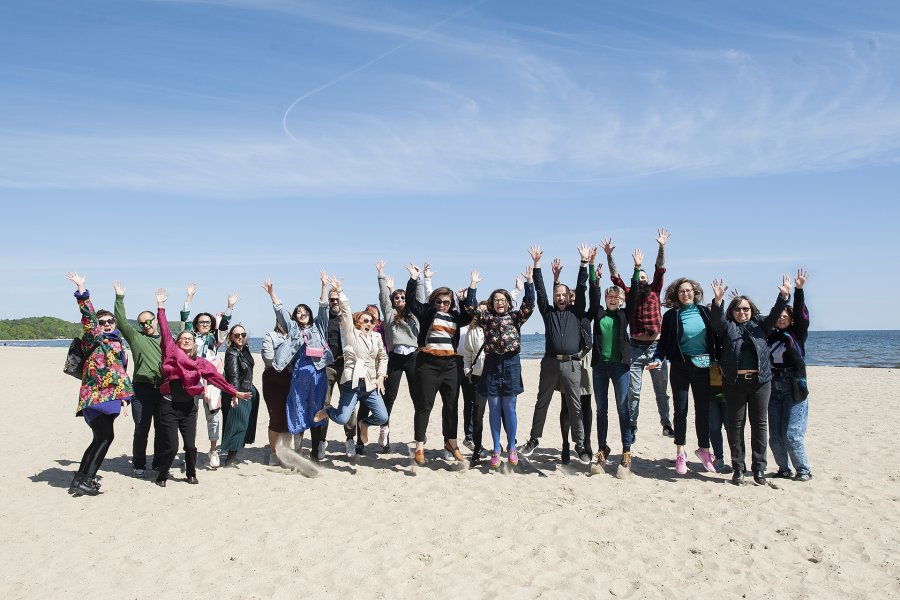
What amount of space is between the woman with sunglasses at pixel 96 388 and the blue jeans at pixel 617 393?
5028 mm

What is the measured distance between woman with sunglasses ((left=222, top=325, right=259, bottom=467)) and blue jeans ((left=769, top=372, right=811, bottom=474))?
19.5 feet

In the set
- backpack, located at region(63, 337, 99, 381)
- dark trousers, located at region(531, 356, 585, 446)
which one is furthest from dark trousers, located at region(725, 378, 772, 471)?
backpack, located at region(63, 337, 99, 381)

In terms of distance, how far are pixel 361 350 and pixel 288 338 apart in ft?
2.86

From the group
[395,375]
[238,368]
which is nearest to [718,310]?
[395,375]

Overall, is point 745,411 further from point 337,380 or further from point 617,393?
point 337,380

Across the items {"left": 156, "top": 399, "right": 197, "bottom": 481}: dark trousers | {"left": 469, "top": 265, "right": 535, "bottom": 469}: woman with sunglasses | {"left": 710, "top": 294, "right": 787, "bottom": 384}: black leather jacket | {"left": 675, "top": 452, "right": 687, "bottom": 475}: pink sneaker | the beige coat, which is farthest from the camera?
the beige coat

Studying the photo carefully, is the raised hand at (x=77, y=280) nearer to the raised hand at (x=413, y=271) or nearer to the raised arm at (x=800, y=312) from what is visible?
the raised hand at (x=413, y=271)

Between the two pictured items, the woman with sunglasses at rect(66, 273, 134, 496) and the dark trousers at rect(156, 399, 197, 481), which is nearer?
the woman with sunglasses at rect(66, 273, 134, 496)

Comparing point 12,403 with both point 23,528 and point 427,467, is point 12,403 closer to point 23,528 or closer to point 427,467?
point 23,528

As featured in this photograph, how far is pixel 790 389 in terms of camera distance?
6.59 metres

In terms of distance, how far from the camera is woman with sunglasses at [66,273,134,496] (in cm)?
638

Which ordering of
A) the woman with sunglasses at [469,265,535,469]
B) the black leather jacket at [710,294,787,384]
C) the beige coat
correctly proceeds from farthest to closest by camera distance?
1. the beige coat
2. the woman with sunglasses at [469,265,535,469]
3. the black leather jacket at [710,294,787,384]

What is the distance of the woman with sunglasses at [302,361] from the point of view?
24.0 ft

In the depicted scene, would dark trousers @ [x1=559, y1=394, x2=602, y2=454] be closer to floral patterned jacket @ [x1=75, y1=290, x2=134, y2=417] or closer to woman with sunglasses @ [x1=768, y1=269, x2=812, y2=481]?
woman with sunglasses @ [x1=768, y1=269, x2=812, y2=481]
